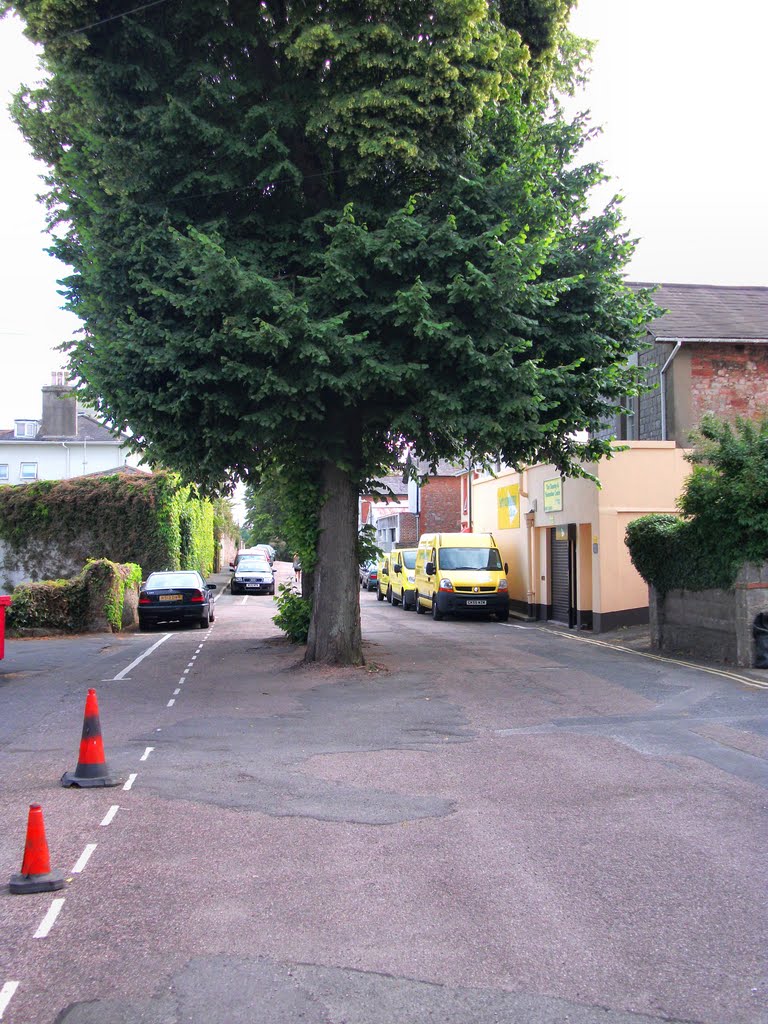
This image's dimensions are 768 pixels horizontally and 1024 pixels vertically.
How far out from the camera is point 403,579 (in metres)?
34.5

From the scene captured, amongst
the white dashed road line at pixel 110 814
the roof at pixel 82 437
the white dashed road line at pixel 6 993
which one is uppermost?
the roof at pixel 82 437

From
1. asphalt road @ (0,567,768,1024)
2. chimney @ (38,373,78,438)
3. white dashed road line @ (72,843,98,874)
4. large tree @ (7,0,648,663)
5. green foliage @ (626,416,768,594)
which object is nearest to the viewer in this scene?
asphalt road @ (0,567,768,1024)

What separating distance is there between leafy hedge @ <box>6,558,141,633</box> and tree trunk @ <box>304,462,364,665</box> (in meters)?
9.92

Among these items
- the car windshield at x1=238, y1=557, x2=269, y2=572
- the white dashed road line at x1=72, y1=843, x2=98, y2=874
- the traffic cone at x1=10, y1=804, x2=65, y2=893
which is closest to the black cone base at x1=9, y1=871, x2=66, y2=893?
the traffic cone at x1=10, y1=804, x2=65, y2=893

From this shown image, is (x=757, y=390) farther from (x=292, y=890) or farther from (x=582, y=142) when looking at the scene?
(x=292, y=890)

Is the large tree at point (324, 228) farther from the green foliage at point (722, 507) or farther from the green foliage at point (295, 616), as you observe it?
the green foliage at point (295, 616)

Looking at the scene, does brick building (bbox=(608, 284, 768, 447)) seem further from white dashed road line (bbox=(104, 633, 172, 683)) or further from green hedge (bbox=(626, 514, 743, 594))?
white dashed road line (bbox=(104, 633, 172, 683))

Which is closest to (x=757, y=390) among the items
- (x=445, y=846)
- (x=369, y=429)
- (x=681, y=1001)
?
(x=369, y=429)

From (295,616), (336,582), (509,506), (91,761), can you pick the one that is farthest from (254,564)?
(91,761)

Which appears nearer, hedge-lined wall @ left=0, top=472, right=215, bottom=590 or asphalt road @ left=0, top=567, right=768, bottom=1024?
asphalt road @ left=0, top=567, right=768, bottom=1024

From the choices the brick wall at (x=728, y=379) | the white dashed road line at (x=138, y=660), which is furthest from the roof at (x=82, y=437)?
the brick wall at (x=728, y=379)

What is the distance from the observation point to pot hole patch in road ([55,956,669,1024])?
369 centimetres

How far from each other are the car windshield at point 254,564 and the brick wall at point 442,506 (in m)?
16.3

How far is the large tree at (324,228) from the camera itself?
467 inches
